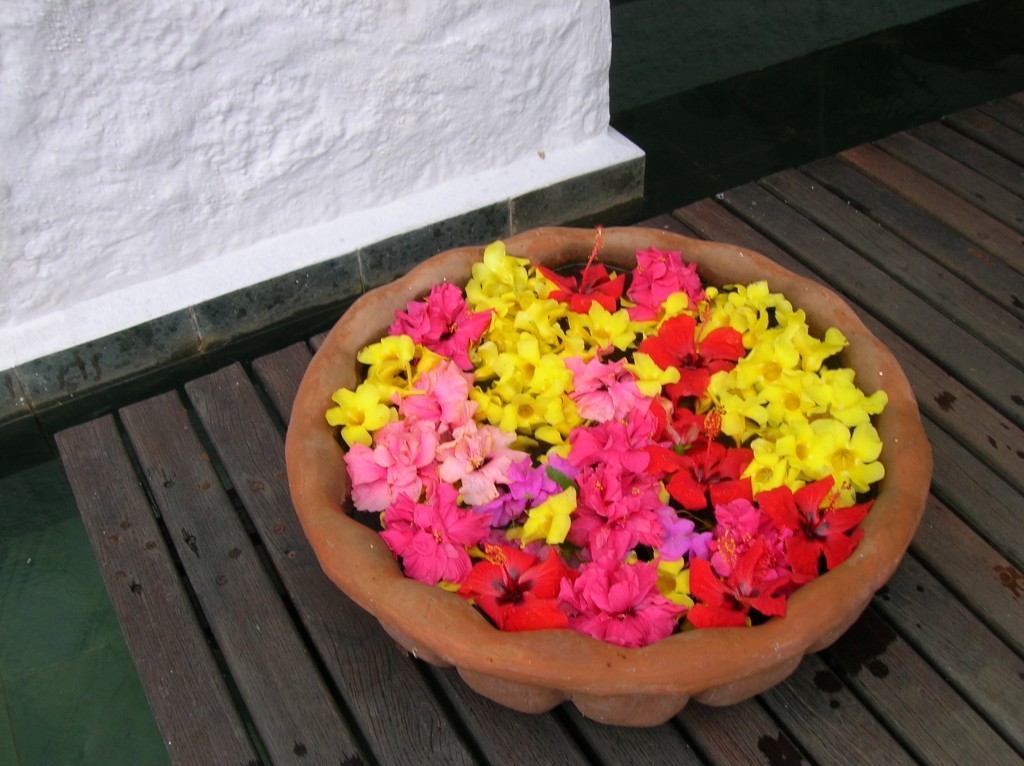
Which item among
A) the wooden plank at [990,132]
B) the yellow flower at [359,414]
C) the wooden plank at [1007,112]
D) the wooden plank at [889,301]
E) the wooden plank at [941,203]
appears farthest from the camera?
the wooden plank at [1007,112]

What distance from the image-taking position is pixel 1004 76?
416 cm

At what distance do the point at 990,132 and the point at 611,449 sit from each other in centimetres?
212

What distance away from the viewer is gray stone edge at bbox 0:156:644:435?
2.66 m

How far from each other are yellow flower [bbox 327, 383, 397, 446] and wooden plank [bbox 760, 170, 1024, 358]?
1508 mm

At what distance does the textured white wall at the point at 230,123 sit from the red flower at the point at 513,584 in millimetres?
1545

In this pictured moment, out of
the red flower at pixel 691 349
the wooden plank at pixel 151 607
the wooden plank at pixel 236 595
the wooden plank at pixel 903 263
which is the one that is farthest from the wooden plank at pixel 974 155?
the wooden plank at pixel 151 607

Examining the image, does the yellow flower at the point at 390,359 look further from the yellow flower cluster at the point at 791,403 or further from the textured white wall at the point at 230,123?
the textured white wall at the point at 230,123

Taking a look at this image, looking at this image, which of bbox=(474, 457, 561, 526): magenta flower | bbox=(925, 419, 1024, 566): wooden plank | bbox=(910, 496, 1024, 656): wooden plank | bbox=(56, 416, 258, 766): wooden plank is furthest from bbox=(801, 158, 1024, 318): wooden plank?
bbox=(56, 416, 258, 766): wooden plank

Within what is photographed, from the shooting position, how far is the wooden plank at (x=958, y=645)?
165cm

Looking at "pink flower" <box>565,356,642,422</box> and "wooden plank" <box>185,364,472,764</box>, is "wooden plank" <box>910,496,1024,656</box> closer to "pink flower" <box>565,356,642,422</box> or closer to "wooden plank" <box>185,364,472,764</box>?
"pink flower" <box>565,356,642,422</box>

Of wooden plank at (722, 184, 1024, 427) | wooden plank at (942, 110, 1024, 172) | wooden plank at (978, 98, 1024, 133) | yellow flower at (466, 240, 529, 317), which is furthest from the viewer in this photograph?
wooden plank at (978, 98, 1024, 133)

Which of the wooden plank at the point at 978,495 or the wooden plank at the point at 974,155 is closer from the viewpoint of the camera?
the wooden plank at the point at 978,495


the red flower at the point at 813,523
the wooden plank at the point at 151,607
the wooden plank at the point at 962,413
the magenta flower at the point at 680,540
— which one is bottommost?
the wooden plank at the point at 151,607

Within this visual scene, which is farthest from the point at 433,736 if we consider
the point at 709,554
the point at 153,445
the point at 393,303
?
the point at 153,445
